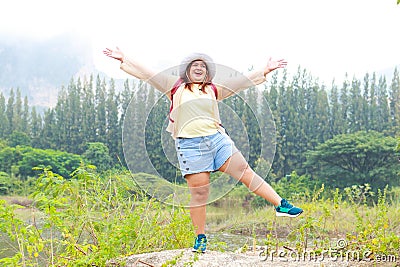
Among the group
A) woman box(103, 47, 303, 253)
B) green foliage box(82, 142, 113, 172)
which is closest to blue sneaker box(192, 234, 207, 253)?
woman box(103, 47, 303, 253)

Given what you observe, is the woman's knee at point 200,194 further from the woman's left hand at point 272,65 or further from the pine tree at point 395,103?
the pine tree at point 395,103

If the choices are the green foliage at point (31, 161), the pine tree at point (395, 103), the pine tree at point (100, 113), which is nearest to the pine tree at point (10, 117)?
the pine tree at point (100, 113)

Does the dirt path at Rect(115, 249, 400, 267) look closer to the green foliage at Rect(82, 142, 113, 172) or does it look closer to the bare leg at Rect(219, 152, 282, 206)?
the bare leg at Rect(219, 152, 282, 206)

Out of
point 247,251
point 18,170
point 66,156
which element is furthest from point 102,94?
point 247,251

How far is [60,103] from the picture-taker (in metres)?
23.2

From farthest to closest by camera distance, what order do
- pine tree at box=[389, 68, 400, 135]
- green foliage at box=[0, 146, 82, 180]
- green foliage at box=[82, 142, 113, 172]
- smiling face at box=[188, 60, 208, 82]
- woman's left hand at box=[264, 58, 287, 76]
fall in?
pine tree at box=[389, 68, 400, 135] → green foliage at box=[0, 146, 82, 180] → green foliage at box=[82, 142, 113, 172] → woman's left hand at box=[264, 58, 287, 76] → smiling face at box=[188, 60, 208, 82]

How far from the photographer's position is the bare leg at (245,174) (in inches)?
112

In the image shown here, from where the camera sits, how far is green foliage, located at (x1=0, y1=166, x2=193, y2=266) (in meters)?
2.86

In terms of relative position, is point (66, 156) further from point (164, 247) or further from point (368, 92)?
point (164, 247)

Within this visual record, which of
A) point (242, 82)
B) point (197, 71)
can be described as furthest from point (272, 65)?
point (197, 71)

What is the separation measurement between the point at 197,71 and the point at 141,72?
310 millimetres

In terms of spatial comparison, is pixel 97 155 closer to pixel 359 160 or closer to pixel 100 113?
pixel 100 113

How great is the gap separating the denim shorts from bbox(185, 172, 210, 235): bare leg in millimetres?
41

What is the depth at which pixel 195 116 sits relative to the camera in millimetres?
2812
